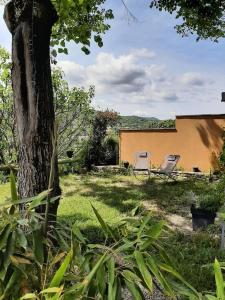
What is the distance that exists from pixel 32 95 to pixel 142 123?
16749 mm

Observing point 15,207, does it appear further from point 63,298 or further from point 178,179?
point 178,179

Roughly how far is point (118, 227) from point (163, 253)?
16.1 inches

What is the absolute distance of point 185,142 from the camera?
15.8 metres

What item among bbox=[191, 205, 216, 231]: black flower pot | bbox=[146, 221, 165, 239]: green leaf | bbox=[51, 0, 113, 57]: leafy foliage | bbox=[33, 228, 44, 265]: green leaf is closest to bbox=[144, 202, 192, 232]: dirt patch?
bbox=[191, 205, 216, 231]: black flower pot

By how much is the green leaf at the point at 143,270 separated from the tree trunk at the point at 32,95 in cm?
298

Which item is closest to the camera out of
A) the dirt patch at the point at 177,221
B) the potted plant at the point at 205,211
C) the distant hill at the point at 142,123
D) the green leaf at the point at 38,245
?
the green leaf at the point at 38,245

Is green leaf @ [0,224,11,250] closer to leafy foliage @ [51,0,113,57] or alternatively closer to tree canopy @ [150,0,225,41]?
leafy foliage @ [51,0,113,57]

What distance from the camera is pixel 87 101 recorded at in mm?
16891

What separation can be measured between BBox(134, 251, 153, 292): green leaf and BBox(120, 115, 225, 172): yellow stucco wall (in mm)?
12392

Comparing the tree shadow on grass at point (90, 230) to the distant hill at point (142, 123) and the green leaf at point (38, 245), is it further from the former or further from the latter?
the distant hill at point (142, 123)

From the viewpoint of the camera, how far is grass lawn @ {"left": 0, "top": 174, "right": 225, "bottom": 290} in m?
5.64

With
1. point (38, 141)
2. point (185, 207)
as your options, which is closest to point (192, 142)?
point (185, 207)

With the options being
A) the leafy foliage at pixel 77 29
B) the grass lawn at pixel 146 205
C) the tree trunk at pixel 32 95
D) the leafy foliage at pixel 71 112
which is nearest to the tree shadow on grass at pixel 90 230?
the grass lawn at pixel 146 205

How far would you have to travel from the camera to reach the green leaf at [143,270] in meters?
1.58
